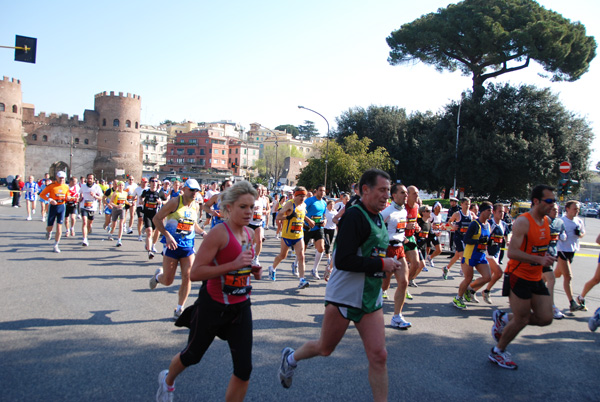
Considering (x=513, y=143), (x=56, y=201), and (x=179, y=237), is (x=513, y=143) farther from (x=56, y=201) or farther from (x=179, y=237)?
(x=179, y=237)

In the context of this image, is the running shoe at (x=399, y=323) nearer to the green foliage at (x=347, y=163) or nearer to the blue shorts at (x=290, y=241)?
the blue shorts at (x=290, y=241)

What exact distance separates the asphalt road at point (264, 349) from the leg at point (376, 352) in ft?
2.22

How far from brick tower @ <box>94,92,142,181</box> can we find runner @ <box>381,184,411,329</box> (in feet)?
246

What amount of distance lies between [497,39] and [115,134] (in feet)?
204

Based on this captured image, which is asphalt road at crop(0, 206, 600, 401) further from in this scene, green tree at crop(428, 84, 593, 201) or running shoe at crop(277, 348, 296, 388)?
green tree at crop(428, 84, 593, 201)

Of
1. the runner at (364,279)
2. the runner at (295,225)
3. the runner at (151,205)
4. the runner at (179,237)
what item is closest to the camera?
the runner at (364,279)

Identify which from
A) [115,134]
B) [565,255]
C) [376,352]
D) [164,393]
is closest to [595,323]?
[565,255]

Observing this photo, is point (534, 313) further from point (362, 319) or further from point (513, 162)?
point (513, 162)

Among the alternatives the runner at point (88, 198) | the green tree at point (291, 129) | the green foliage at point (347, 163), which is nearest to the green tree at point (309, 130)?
the green tree at point (291, 129)

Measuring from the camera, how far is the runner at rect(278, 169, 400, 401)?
10.6 ft

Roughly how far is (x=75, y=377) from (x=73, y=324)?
1650 millimetres

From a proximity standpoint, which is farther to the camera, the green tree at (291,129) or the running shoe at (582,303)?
the green tree at (291,129)

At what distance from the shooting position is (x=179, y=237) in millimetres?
5852

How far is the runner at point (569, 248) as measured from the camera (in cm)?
720
